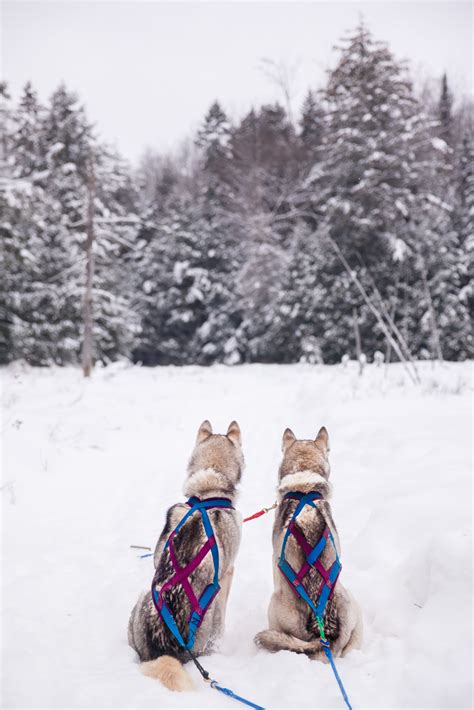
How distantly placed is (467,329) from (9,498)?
1982 centimetres

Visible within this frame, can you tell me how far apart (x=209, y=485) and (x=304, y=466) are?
843 millimetres

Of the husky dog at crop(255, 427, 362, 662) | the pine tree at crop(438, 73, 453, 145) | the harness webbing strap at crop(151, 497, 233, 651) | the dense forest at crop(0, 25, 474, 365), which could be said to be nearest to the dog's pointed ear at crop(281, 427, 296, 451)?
the husky dog at crop(255, 427, 362, 662)

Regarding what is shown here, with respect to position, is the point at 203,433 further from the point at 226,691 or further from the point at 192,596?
the point at 226,691

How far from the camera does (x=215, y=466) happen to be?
361 centimetres

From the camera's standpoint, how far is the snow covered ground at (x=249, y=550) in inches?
97.9

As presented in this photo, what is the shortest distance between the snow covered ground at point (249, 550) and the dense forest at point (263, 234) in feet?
15.8

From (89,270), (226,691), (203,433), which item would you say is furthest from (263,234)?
(226,691)

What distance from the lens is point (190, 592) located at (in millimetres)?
2602

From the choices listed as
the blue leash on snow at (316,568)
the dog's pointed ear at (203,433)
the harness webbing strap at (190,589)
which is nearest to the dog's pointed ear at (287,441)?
the dog's pointed ear at (203,433)

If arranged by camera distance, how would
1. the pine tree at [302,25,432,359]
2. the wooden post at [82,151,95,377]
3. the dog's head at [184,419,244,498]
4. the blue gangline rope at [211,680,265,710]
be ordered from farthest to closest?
the wooden post at [82,151,95,377]
the pine tree at [302,25,432,359]
the dog's head at [184,419,244,498]
the blue gangline rope at [211,680,265,710]

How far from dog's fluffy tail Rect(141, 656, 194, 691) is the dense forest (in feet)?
30.8

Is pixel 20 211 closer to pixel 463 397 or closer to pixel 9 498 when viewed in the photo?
pixel 9 498

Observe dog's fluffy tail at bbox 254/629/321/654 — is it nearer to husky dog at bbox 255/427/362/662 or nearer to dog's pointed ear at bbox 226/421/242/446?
husky dog at bbox 255/427/362/662

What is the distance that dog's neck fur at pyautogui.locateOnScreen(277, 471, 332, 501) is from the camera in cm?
329
